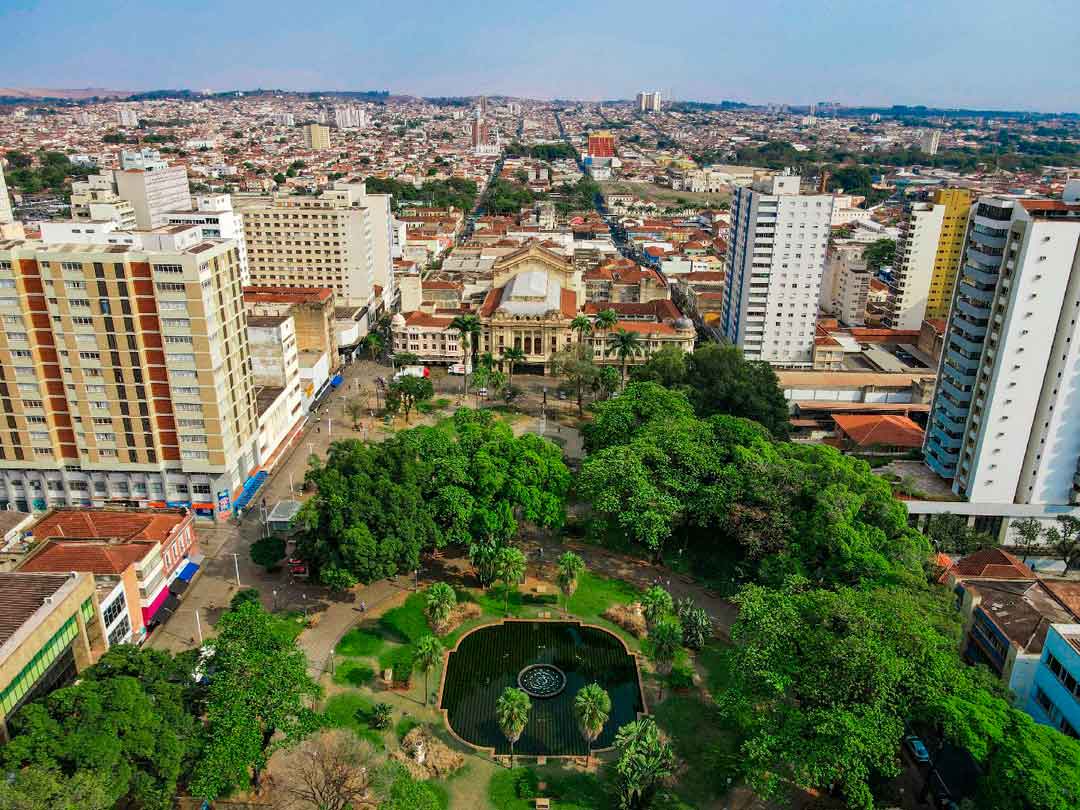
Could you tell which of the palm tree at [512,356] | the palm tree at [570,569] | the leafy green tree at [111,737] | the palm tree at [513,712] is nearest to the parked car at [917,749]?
the palm tree at [513,712]

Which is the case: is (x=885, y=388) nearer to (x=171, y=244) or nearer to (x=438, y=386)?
(x=438, y=386)

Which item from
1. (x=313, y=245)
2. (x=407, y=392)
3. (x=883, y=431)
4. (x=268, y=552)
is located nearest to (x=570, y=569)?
(x=268, y=552)

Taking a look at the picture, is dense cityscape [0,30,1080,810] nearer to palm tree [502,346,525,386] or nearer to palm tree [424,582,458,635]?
palm tree [424,582,458,635]

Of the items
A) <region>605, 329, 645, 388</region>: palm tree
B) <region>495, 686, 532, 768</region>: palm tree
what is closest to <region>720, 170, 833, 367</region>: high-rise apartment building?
<region>605, 329, 645, 388</region>: palm tree

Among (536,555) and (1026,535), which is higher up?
(1026,535)

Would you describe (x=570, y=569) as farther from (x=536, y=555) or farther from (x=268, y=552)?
(x=268, y=552)

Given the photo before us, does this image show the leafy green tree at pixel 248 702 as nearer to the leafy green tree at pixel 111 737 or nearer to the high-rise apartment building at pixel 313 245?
the leafy green tree at pixel 111 737
